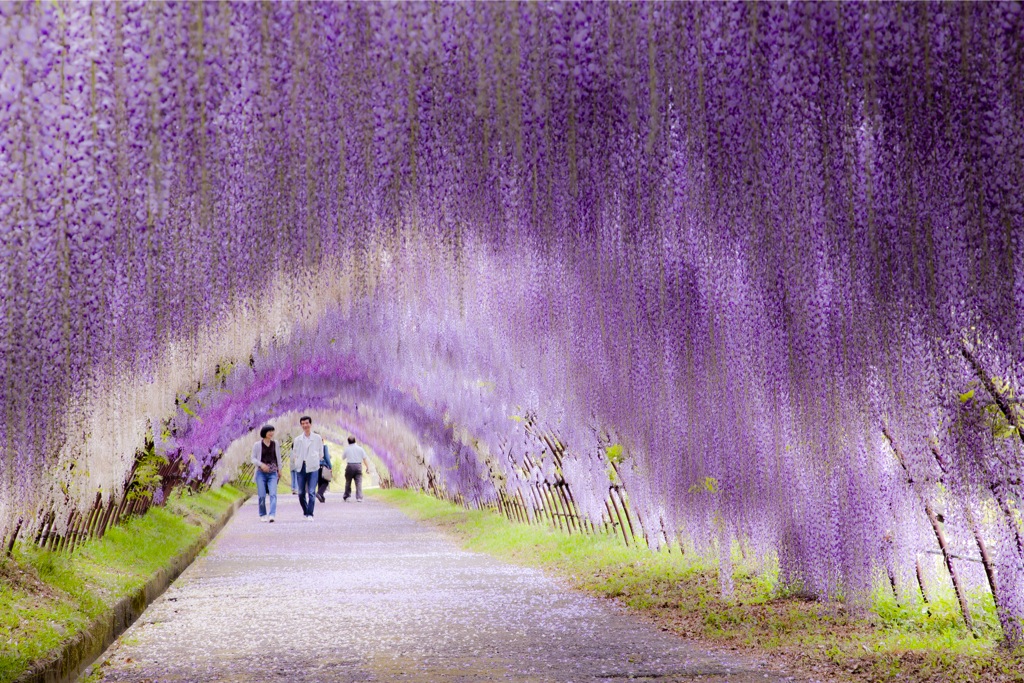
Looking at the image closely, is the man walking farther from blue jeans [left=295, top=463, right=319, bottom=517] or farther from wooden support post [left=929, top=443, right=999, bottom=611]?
wooden support post [left=929, top=443, right=999, bottom=611]

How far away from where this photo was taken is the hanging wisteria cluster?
5.31 m

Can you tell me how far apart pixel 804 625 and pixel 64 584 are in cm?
560

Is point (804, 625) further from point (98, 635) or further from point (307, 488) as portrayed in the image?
point (307, 488)

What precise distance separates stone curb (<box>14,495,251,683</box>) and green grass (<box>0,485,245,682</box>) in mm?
59

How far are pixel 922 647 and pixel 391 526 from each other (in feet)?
58.7

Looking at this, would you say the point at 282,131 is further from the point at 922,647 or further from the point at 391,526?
the point at 391,526

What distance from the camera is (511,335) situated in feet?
35.8

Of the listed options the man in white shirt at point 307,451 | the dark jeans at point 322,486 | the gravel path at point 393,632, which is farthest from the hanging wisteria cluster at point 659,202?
the dark jeans at point 322,486

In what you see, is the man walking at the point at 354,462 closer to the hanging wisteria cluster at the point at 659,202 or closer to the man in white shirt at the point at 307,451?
the man in white shirt at the point at 307,451

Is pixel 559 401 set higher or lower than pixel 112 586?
higher

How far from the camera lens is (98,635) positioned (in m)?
7.88

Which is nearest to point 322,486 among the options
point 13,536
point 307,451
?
point 307,451

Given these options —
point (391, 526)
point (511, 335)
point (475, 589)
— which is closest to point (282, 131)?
point (511, 335)

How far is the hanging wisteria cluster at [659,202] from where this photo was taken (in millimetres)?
5312
